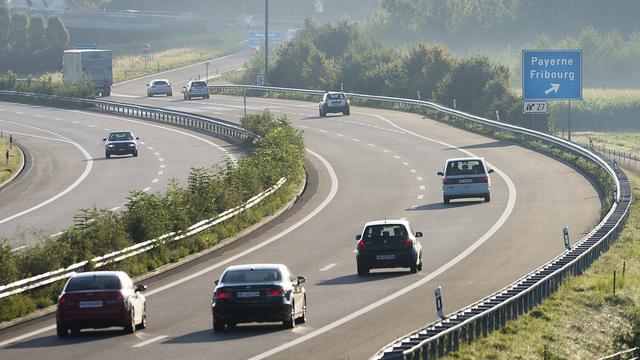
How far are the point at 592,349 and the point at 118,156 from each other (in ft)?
177

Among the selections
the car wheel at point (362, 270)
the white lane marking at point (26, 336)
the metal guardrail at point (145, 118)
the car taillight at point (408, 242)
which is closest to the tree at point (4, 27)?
the metal guardrail at point (145, 118)

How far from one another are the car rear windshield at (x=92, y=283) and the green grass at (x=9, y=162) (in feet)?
134

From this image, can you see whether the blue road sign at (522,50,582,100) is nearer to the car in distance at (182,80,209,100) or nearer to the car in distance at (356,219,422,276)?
the car in distance at (356,219,422,276)

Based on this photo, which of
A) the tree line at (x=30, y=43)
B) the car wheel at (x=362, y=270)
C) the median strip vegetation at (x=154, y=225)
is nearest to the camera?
the median strip vegetation at (x=154, y=225)

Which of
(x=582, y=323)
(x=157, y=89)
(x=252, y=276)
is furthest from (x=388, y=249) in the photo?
(x=157, y=89)

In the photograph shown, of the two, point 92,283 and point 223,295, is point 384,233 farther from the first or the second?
point 92,283

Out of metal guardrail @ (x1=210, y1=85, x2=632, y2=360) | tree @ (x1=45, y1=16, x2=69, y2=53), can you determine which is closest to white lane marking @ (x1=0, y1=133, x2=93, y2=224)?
metal guardrail @ (x1=210, y1=85, x2=632, y2=360)

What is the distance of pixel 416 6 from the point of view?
191625 mm

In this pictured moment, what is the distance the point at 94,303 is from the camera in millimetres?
26281

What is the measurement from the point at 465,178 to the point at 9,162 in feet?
98.3

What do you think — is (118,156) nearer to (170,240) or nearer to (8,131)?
(8,131)

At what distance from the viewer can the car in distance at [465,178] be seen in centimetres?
5238

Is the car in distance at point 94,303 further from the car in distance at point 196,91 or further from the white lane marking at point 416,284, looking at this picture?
the car in distance at point 196,91

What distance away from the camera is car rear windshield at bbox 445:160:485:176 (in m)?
52.3
